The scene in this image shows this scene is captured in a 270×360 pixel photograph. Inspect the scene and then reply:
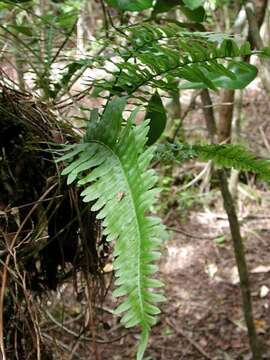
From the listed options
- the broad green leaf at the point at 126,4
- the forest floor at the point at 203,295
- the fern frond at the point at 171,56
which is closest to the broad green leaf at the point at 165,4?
the broad green leaf at the point at 126,4

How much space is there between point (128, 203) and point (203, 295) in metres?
1.88

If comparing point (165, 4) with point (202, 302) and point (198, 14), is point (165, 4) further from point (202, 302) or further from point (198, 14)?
point (202, 302)

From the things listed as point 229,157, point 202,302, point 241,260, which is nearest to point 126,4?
point 229,157

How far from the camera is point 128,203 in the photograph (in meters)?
0.57

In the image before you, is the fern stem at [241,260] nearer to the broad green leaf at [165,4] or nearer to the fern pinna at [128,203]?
A: the broad green leaf at [165,4]

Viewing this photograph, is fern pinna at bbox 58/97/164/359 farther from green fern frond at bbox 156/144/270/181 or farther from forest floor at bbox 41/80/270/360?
forest floor at bbox 41/80/270/360

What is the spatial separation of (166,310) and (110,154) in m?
1.75

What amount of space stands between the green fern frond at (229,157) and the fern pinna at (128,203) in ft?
0.55

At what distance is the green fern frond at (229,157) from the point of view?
752 millimetres

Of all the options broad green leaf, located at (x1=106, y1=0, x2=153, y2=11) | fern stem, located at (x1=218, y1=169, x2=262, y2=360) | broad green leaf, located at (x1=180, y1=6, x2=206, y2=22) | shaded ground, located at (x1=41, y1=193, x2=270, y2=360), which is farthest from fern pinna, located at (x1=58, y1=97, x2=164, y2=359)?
shaded ground, located at (x1=41, y1=193, x2=270, y2=360)

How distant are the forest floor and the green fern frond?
3.50 feet

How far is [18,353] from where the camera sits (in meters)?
0.88

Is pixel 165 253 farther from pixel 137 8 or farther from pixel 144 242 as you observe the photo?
pixel 144 242

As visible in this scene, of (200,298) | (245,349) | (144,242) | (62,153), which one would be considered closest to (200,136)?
(200,298)
